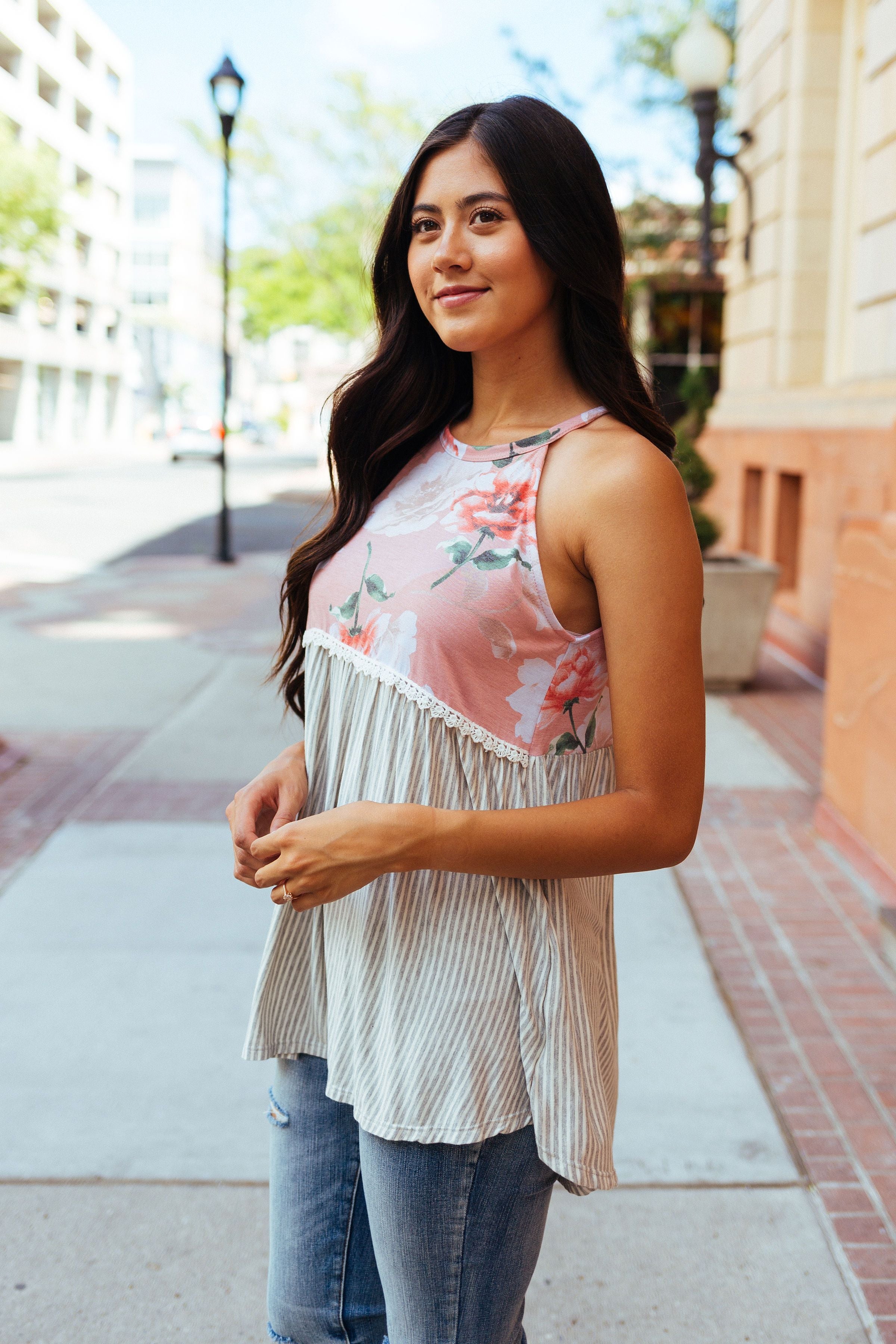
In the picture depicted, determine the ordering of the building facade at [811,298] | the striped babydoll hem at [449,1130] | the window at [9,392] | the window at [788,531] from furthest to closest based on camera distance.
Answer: the window at [9,392] → the window at [788,531] → the building facade at [811,298] → the striped babydoll hem at [449,1130]

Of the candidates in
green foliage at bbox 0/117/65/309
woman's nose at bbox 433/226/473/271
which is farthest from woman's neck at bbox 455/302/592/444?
green foliage at bbox 0/117/65/309

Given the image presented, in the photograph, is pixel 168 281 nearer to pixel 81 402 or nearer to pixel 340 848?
pixel 81 402

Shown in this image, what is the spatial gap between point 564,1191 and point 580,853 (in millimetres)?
1963

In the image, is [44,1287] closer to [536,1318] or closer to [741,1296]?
[536,1318]

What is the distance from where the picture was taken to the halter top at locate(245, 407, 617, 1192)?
58.1 inches

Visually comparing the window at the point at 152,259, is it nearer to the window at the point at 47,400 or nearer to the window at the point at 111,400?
the window at the point at 111,400

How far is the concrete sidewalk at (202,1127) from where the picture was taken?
2572 millimetres

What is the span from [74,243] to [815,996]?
180ft

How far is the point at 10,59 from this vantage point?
4984cm

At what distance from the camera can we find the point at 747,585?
803 cm

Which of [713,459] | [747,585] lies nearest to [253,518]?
[713,459]

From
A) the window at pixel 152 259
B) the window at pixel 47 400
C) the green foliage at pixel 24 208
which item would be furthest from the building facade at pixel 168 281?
the green foliage at pixel 24 208

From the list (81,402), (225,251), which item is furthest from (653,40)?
(81,402)

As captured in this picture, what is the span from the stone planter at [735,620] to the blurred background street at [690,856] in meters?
0.03
